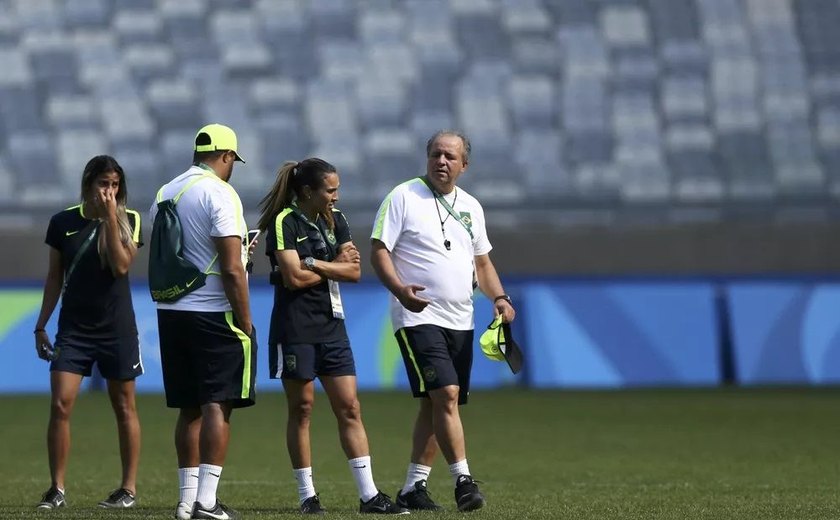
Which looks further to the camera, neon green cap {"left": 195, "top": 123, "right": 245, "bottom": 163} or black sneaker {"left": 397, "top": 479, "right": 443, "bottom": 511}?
black sneaker {"left": 397, "top": 479, "right": 443, "bottom": 511}

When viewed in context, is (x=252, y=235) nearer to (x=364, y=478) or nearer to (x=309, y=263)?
(x=309, y=263)

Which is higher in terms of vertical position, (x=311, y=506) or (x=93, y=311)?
(x=93, y=311)

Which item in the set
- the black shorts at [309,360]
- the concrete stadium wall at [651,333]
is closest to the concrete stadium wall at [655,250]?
the concrete stadium wall at [651,333]

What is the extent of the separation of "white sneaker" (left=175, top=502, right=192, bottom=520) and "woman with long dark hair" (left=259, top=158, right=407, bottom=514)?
736mm

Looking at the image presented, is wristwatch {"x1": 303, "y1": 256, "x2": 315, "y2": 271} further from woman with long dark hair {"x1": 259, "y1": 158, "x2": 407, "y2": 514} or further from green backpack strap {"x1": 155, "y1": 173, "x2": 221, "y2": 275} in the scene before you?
green backpack strap {"x1": 155, "y1": 173, "x2": 221, "y2": 275}

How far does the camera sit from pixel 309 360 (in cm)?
862

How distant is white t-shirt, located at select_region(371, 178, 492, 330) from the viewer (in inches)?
350

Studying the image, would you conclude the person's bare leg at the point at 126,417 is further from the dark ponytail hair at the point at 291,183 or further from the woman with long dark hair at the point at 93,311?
the dark ponytail hair at the point at 291,183

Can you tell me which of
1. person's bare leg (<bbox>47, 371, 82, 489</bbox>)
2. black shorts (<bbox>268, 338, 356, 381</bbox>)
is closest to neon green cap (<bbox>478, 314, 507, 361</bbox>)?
black shorts (<bbox>268, 338, 356, 381</bbox>)

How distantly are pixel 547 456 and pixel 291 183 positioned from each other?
4.46 meters

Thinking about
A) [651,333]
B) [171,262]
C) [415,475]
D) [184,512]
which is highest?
[171,262]

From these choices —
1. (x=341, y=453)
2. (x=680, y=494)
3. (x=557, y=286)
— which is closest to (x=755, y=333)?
(x=557, y=286)

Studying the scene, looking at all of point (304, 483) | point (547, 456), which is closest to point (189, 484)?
point (304, 483)

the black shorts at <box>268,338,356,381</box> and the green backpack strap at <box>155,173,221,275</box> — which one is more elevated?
the green backpack strap at <box>155,173,221,275</box>
